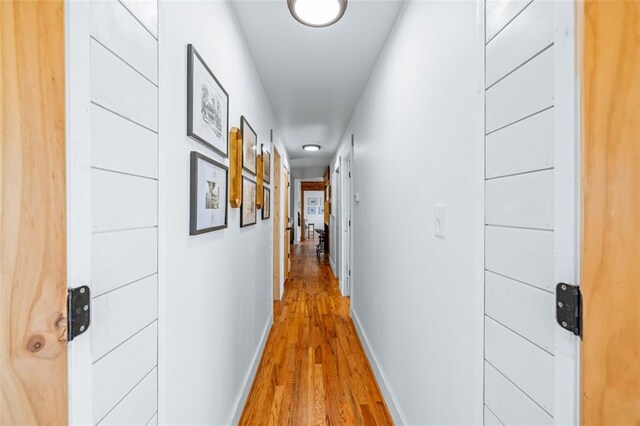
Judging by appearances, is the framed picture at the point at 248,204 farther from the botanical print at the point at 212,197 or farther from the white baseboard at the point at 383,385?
the white baseboard at the point at 383,385

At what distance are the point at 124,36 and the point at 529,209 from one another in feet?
A: 3.49

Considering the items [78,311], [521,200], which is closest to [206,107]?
[78,311]

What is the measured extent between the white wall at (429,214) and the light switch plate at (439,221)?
27 millimetres

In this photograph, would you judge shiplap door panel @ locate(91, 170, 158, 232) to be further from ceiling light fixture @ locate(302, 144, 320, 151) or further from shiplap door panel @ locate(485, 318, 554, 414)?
ceiling light fixture @ locate(302, 144, 320, 151)

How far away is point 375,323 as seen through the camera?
2283 millimetres

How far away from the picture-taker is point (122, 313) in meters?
0.68

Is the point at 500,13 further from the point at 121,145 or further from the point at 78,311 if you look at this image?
the point at 78,311

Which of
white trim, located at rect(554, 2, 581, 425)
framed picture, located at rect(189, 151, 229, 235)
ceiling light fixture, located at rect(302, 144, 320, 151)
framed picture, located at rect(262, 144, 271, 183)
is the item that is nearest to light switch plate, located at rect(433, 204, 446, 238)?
white trim, located at rect(554, 2, 581, 425)

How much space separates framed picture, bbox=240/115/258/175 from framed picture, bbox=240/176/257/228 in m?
0.10

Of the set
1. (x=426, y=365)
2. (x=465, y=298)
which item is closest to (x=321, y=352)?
(x=426, y=365)

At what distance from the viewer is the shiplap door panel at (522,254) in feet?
2.09

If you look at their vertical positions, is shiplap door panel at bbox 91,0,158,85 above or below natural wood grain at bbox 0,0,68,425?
above

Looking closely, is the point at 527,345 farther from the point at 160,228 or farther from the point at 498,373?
the point at 160,228

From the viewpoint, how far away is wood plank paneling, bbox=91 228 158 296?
61cm
